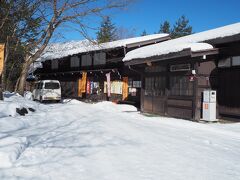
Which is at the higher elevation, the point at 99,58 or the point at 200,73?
the point at 99,58

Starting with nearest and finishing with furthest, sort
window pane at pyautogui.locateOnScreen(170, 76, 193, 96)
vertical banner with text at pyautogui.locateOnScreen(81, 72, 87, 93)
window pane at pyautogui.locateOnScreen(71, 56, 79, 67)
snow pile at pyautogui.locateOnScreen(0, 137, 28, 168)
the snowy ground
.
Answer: the snowy ground
snow pile at pyautogui.locateOnScreen(0, 137, 28, 168)
window pane at pyautogui.locateOnScreen(170, 76, 193, 96)
vertical banner with text at pyautogui.locateOnScreen(81, 72, 87, 93)
window pane at pyautogui.locateOnScreen(71, 56, 79, 67)

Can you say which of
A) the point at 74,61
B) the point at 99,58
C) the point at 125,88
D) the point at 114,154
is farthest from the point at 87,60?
the point at 114,154

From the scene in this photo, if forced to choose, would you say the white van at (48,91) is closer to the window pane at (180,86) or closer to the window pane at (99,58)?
the window pane at (99,58)

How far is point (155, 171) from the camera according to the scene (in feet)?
18.0

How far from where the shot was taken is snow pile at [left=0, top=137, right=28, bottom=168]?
555 centimetres

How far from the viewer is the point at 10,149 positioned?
20.0ft

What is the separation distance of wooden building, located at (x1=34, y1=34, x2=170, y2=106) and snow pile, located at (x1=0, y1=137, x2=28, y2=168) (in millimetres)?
14394

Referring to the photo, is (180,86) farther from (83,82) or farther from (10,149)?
(83,82)

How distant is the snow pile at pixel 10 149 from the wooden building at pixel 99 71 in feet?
47.2

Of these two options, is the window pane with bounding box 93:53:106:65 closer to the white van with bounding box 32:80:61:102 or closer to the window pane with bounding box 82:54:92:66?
the window pane with bounding box 82:54:92:66

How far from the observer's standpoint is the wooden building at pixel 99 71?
2312 cm

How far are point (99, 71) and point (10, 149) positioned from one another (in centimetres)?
1989

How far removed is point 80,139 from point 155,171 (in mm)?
3115

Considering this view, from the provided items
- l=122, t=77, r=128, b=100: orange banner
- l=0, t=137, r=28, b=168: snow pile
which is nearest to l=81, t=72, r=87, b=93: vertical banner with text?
l=122, t=77, r=128, b=100: orange banner
